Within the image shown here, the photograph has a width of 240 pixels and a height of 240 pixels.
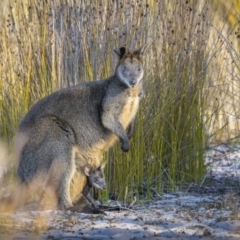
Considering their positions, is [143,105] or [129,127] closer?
[129,127]

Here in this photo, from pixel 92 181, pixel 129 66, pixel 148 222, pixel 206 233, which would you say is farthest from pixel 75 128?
pixel 206 233

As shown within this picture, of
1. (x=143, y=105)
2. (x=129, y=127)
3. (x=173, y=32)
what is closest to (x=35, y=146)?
(x=129, y=127)

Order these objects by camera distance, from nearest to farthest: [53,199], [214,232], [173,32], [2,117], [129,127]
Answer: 1. [214,232]
2. [53,199]
3. [129,127]
4. [173,32]
5. [2,117]

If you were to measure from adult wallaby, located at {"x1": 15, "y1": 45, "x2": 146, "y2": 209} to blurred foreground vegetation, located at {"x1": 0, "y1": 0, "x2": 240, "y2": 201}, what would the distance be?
50 cm

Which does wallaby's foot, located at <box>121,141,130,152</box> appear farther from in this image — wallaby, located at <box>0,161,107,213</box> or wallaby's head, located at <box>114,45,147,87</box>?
wallaby's head, located at <box>114,45,147,87</box>

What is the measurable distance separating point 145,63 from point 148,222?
6.73ft

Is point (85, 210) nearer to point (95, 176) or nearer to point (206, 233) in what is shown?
point (95, 176)

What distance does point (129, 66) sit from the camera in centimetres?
680

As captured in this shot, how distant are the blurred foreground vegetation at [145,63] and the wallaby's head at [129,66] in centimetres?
54

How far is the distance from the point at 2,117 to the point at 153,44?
178 cm

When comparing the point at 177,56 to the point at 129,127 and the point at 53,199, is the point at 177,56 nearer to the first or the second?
the point at 129,127

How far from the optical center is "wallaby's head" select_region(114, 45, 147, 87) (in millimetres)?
6781

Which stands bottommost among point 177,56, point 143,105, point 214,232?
point 214,232

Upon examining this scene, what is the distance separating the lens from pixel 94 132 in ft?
22.6
